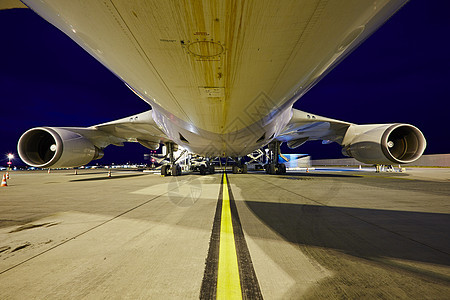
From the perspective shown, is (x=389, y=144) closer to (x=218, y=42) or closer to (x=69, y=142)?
(x=218, y=42)

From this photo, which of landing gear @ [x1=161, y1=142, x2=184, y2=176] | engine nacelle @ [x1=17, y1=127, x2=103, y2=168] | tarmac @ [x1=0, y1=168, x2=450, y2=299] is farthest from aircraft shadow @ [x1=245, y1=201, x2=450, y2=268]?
landing gear @ [x1=161, y1=142, x2=184, y2=176]

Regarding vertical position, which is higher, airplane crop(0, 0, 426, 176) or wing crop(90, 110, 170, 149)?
wing crop(90, 110, 170, 149)

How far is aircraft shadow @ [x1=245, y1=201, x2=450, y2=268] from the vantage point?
176 centimetres

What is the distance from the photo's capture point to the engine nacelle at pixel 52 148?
650cm

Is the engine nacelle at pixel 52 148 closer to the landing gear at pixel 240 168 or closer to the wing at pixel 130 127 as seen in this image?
the wing at pixel 130 127

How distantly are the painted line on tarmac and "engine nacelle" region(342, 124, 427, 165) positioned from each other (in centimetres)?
638

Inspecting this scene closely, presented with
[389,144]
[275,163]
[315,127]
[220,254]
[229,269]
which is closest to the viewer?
[229,269]

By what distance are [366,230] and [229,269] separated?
1.82m

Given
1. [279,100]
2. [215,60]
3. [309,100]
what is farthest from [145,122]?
[309,100]

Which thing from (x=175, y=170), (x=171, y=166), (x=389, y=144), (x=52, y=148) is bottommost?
(x=175, y=170)

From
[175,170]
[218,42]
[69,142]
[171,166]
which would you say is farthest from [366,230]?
[171,166]

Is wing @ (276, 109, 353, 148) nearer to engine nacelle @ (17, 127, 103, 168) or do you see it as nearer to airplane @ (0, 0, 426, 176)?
airplane @ (0, 0, 426, 176)

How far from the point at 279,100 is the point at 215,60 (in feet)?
5.82

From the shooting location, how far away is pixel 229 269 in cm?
144
